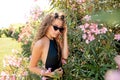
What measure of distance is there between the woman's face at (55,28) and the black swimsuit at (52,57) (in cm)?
10

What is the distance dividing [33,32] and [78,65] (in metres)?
1.66

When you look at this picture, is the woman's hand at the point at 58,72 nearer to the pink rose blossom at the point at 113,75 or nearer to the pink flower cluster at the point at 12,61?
the pink flower cluster at the point at 12,61

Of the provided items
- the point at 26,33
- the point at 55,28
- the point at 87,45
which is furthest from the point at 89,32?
the point at 26,33

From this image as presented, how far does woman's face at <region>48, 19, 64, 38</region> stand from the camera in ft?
10.8

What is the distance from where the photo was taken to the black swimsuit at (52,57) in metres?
3.34

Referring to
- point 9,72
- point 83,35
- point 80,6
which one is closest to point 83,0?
point 80,6

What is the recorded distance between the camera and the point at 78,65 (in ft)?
11.6

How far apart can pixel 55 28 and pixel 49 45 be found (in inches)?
7.1

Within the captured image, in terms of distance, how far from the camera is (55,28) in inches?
130

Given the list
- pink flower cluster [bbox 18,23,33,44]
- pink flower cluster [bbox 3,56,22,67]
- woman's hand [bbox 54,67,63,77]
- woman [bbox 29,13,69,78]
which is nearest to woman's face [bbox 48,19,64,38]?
woman [bbox 29,13,69,78]

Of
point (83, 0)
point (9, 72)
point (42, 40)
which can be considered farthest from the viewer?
point (9, 72)

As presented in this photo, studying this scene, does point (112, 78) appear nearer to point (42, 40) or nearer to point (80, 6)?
point (42, 40)

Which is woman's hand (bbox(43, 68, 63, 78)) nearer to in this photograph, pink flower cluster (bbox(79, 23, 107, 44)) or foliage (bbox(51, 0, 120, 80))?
foliage (bbox(51, 0, 120, 80))

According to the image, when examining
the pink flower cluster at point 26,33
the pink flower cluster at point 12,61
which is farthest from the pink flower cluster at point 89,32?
the pink flower cluster at point 26,33
